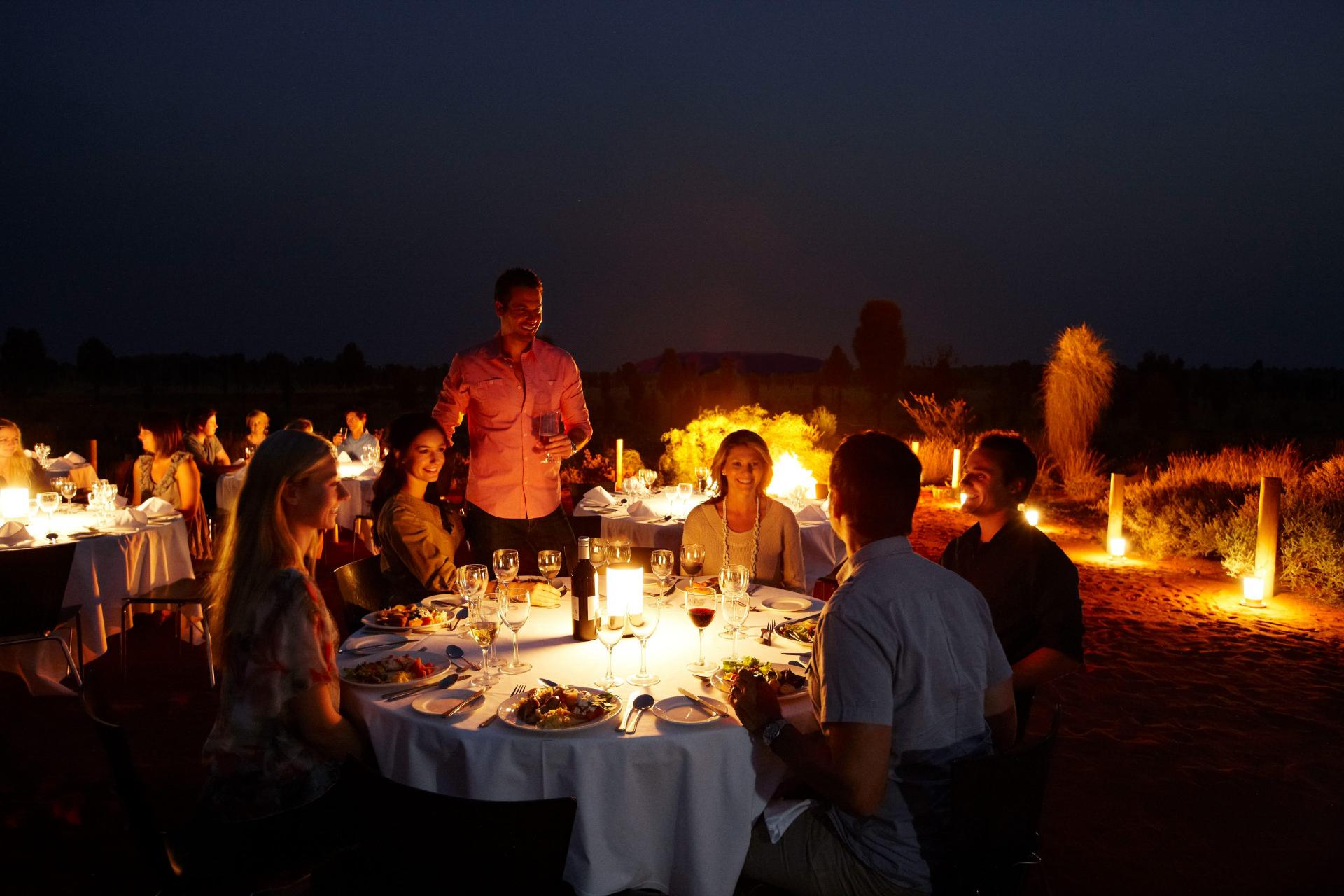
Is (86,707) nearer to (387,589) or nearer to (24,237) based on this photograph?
(387,589)

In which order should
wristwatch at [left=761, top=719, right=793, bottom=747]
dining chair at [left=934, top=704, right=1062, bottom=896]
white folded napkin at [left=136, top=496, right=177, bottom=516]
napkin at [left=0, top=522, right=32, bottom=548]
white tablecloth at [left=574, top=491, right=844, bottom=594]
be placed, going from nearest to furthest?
dining chair at [left=934, top=704, right=1062, bottom=896]
wristwatch at [left=761, top=719, right=793, bottom=747]
napkin at [left=0, top=522, right=32, bottom=548]
white tablecloth at [left=574, top=491, right=844, bottom=594]
white folded napkin at [left=136, top=496, right=177, bottom=516]

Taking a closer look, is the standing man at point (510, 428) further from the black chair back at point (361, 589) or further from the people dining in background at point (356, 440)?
the people dining in background at point (356, 440)

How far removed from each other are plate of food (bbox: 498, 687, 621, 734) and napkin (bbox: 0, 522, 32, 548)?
14.2 feet

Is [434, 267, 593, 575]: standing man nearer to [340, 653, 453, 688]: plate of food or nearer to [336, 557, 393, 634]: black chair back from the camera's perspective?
[336, 557, 393, 634]: black chair back

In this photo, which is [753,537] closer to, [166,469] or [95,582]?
[95,582]

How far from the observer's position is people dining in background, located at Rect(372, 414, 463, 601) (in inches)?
135

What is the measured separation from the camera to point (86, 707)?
1832mm

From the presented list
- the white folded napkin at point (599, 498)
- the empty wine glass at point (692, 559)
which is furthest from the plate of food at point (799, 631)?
the white folded napkin at point (599, 498)

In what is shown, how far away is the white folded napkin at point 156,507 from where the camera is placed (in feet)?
17.4

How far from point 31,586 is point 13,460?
2.71 metres

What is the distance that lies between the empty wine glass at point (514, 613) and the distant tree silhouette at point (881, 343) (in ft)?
118

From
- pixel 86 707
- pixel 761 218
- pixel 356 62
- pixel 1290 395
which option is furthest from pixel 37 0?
pixel 1290 395

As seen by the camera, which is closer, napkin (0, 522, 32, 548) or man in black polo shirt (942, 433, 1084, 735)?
man in black polo shirt (942, 433, 1084, 735)

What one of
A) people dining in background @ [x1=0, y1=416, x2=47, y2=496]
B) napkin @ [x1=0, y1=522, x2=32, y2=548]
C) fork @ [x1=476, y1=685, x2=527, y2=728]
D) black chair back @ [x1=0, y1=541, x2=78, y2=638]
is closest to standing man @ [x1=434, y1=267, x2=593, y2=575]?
fork @ [x1=476, y1=685, x2=527, y2=728]
